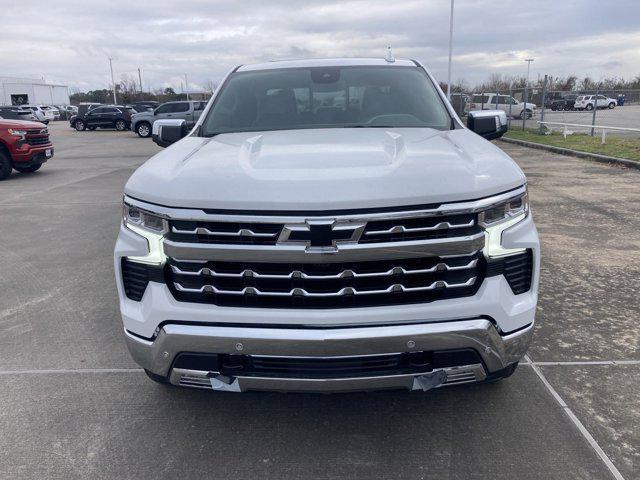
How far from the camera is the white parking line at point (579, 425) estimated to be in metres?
2.46

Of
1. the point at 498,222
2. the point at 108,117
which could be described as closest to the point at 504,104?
the point at 108,117

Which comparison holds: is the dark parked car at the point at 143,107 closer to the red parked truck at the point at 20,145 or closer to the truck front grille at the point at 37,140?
the truck front grille at the point at 37,140

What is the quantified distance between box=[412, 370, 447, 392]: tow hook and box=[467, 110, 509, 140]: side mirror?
7.75ft

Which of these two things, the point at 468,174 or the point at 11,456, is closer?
the point at 468,174

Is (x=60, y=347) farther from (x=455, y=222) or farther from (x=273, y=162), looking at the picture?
(x=455, y=222)

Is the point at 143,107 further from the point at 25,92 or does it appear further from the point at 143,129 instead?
the point at 25,92

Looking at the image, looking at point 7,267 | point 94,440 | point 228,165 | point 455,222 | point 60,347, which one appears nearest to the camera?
point 455,222

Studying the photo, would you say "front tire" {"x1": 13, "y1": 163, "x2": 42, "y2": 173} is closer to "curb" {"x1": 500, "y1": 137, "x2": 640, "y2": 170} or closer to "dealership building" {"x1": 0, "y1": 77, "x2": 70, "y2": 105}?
"curb" {"x1": 500, "y1": 137, "x2": 640, "y2": 170}

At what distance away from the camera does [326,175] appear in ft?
7.64

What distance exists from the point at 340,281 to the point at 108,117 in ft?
115

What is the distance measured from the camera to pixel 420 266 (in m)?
2.31

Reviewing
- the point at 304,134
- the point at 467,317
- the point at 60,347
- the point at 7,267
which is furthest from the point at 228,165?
the point at 7,267

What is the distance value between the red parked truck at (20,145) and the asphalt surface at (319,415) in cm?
911

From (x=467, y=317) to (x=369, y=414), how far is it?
0.95 meters
